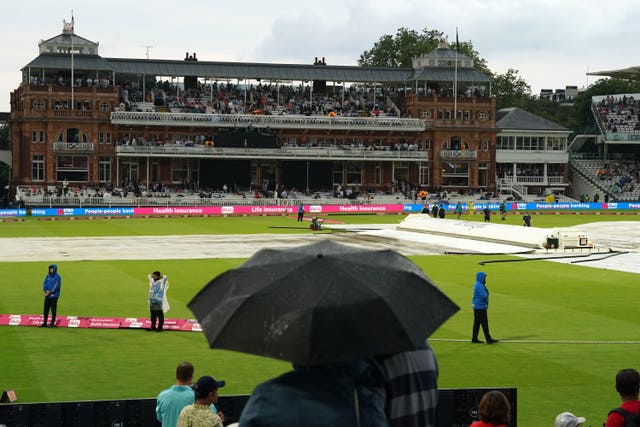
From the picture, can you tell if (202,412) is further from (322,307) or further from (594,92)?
(594,92)

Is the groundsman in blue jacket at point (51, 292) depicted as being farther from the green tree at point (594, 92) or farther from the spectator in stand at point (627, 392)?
the green tree at point (594, 92)

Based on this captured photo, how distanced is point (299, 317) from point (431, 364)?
1096 mm

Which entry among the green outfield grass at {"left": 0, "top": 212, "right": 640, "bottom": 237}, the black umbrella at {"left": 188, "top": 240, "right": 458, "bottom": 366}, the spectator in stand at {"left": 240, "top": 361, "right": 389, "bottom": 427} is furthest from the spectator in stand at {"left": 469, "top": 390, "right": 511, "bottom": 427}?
the green outfield grass at {"left": 0, "top": 212, "right": 640, "bottom": 237}

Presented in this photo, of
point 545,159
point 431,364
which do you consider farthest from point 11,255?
point 545,159

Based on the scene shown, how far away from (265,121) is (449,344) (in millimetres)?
81285

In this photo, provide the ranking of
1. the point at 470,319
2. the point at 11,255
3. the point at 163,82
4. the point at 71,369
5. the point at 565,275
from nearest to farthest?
the point at 71,369, the point at 470,319, the point at 565,275, the point at 11,255, the point at 163,82

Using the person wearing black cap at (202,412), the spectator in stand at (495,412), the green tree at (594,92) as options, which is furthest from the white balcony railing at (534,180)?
the spectator in stand at (495,412)

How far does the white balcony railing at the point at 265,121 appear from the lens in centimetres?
9881

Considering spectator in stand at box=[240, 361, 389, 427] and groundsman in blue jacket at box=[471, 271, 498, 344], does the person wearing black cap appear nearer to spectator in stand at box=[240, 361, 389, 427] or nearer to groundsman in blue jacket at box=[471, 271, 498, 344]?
spectator in stand at box=[240, 361, 389, 427]

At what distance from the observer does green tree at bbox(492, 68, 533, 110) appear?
6083 inches

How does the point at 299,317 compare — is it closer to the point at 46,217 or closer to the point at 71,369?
the point at 71,369

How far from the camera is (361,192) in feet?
342

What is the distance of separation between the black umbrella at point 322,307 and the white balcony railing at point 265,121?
310ft

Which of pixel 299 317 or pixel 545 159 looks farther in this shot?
pixel 545 159
